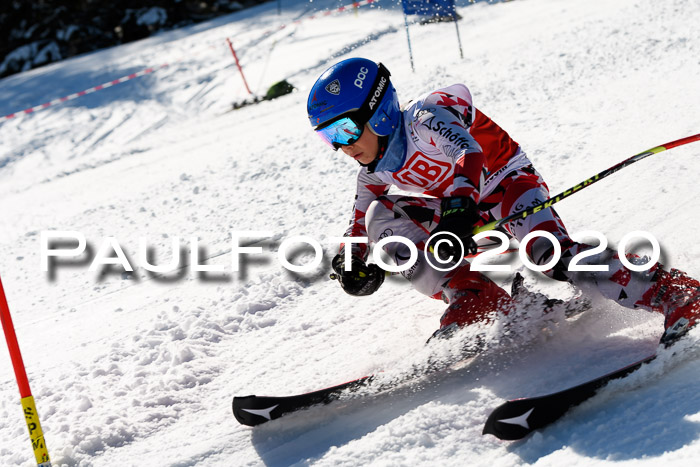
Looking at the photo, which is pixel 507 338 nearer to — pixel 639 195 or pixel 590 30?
pixel 639 195

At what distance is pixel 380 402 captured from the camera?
3.09m

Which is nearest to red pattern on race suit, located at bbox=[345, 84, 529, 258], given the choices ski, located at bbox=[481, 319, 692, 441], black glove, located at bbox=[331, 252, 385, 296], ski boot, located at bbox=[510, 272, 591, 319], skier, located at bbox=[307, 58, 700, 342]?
skier, located at bbox=[307, 58, 700, 342]

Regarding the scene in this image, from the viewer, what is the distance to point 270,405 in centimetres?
303

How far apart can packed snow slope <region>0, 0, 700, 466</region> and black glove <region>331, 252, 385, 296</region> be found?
0.40m

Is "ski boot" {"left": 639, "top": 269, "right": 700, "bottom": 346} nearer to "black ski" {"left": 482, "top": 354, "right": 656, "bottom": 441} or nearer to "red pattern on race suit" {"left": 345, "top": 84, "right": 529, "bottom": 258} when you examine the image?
"black ski" {"left": 482, "top": 354, "right": 656, "bottom": 441}

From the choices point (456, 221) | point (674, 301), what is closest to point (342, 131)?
point (456, 221)

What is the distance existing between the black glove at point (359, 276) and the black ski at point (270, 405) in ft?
1.77

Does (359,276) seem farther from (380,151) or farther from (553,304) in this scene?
(553,304)

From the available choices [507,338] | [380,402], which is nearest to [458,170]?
[507,338]

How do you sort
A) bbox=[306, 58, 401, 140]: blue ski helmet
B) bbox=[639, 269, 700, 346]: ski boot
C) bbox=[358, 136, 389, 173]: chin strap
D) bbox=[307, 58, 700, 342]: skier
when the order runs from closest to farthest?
bbox=[639, 269, 700, 346]: ski boot, bbox=[307, 58, 700, 342]: skier, bbox=[306, 58, 401, 140]: blue ski helmet, bbox=[358, 136, 389, 173]: chin strap

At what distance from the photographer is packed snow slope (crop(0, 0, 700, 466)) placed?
281 centimetres

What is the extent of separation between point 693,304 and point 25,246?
236 inches

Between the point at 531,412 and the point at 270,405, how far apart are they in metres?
1.13

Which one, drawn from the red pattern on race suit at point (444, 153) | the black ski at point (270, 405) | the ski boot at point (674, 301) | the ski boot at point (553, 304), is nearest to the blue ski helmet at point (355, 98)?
the red pattern on race suit at point (444, 153)
